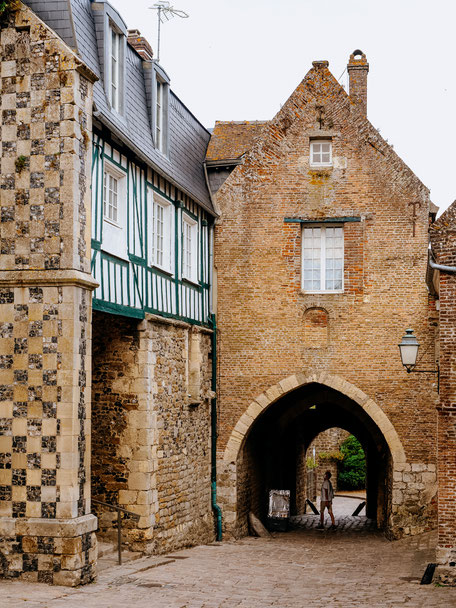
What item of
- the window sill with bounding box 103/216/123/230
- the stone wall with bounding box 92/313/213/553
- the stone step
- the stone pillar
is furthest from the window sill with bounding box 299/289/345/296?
the stone pillar

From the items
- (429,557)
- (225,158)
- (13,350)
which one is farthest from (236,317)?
(13,350)

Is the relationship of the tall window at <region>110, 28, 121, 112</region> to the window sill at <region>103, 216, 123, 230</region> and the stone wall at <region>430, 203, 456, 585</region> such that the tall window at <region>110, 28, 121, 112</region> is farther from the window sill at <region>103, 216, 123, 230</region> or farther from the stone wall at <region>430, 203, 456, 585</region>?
the stone wall at <region>430, 203, 456, 585</region>

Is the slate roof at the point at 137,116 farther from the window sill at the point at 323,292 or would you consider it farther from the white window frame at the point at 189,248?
the window sill at the point at 323,292

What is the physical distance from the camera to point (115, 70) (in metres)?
11.4

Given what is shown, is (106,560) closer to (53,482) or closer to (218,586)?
(218,586)

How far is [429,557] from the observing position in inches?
490

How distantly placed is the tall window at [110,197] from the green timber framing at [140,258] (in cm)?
17

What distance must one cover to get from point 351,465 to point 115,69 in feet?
67.8

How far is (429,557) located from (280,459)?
759 cm

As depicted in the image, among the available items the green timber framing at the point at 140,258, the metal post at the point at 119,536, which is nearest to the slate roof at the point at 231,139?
the green timber framing at the point at 140,258

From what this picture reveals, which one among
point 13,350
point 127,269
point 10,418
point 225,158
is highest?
point 225,158

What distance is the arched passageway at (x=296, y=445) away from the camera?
15.0m

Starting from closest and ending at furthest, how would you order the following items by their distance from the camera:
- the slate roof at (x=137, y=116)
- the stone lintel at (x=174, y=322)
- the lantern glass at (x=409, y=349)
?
the slate roof at (x=137, y=116), the lantern glass at (x=409, y=349), the stone lintel at (x=174, y=322)

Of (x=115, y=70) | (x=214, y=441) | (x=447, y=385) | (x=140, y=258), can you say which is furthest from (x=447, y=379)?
(x=115, y=70)
